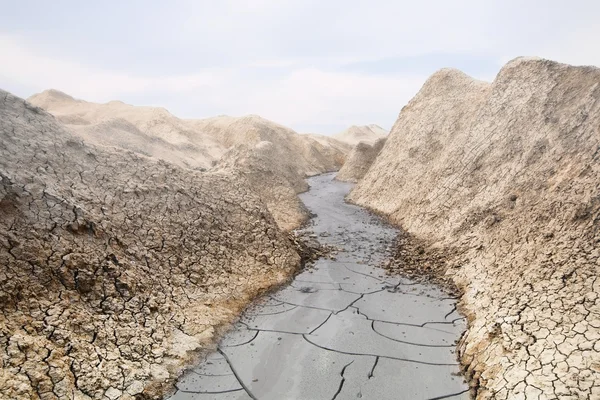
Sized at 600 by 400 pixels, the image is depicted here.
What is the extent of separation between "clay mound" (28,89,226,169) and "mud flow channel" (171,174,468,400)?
11371 mm

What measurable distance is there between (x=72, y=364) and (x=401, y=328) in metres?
3.62

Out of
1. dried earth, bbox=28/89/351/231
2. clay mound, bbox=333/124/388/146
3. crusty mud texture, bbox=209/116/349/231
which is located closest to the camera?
crusty mud texture, bbox=209/116/349/231

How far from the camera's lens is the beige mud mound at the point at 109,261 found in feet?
12.2

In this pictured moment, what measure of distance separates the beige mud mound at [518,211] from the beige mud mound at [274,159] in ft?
8.91

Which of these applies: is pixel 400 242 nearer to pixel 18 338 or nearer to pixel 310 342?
pixel 310 342

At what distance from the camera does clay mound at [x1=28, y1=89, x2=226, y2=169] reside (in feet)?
58.4

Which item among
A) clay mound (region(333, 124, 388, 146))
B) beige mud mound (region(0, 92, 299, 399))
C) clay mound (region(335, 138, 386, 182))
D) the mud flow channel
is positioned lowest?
the mud flow channel

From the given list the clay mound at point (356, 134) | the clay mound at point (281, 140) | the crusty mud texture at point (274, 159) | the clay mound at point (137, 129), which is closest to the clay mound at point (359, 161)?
the crusty mud texture at point (274, 159)

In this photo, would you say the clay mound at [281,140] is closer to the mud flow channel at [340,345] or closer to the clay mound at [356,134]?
the clay mound at [356,134]

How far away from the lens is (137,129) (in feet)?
65.0

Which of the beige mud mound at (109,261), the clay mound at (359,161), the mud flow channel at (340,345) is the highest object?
the clay mound at (359,161)

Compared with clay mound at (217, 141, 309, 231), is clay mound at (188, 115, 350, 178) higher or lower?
higher

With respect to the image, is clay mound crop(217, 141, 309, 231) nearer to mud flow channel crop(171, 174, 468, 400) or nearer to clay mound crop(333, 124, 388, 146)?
mud flow channel crop(171, 174, 468, 400)

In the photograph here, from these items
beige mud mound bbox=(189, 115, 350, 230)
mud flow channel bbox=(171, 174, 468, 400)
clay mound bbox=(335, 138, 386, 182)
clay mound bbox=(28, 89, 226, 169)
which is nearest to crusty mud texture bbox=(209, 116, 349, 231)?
beige mud mound bbox=(189, 115, 350, 230)
